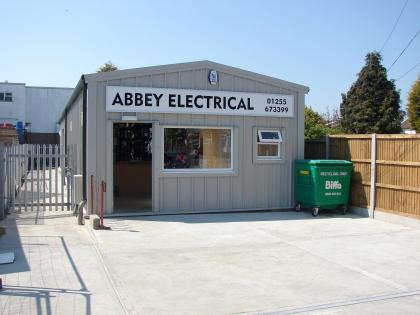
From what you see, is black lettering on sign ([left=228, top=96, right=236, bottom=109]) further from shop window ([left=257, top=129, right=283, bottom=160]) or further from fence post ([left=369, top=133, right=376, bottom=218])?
fence post ([left=369, top=133, right=376, bottom=218])

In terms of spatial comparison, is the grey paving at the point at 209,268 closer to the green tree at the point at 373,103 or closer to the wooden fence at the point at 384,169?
the wooden fence at the point at 384,169

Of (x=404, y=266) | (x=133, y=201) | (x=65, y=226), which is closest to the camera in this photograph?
(x=404, y=266)

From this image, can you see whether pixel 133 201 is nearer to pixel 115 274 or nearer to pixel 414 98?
pixel 115 274

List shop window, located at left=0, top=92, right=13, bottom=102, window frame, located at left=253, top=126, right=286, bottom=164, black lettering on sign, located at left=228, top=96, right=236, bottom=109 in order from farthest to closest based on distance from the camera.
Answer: shop window, located at left=0, top=92, right=13, bottom=102
window frame, located at left=253, top=126, right=286, bottom=164
black lettering on sign, located at left=228, top=96, right=236, bottom=109

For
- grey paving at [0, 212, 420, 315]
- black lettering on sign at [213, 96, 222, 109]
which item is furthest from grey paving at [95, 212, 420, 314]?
black lettering on sign at [213, 96, 222, 109]

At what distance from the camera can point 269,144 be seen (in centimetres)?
1277

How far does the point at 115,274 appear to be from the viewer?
6.62 m

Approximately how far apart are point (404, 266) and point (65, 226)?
6462 mm

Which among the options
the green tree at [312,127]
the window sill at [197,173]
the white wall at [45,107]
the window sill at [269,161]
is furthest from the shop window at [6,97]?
the window sill at [269,161]

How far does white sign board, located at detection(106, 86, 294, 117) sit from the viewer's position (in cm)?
1112

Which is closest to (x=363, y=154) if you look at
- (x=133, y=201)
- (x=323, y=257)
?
(x=323, y=257)

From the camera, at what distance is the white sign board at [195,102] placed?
36.5 feet

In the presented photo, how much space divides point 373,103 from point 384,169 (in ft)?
73.1

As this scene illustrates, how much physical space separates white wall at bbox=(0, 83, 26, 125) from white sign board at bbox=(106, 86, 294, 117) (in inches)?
1414
